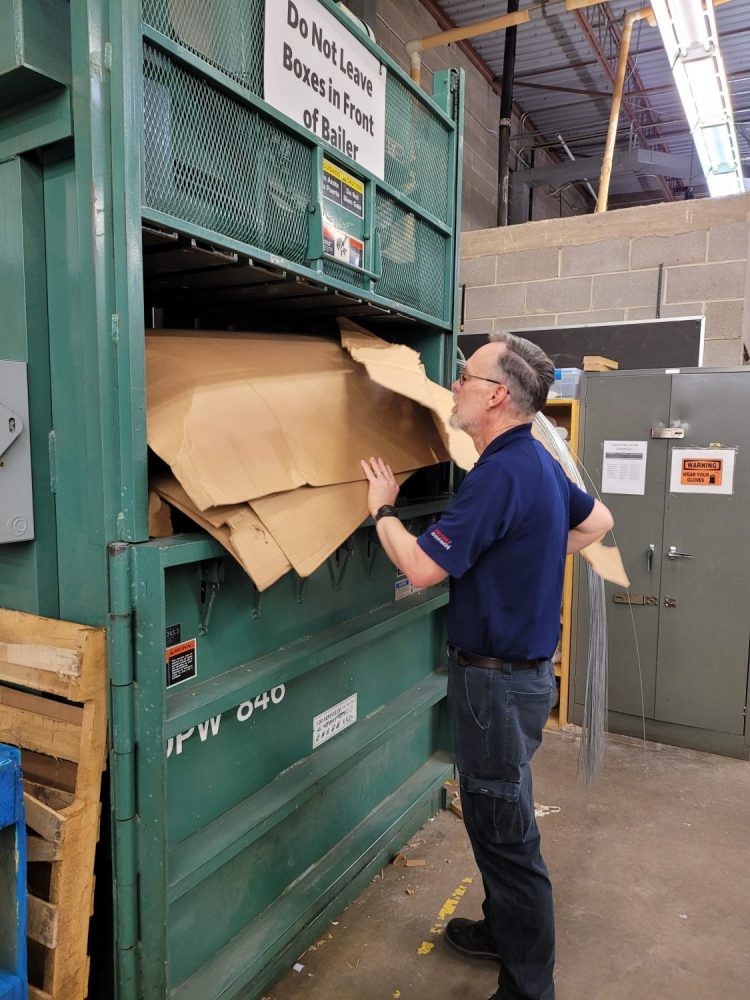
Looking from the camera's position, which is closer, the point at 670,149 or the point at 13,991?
the point at 13,991

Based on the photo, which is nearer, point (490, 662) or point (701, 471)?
point (490, 662)

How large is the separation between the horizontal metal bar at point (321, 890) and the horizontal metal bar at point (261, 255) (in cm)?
167

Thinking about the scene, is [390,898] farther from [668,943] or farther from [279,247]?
[279,247]

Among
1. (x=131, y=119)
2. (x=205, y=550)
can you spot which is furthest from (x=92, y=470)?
(x=131, y=119)

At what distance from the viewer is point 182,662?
4.94 feet

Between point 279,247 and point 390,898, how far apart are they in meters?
1.99

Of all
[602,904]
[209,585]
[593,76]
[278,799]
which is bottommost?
[602,904]

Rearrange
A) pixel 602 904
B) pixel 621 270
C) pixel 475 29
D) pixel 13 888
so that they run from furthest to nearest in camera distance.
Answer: pixel 475 29, pixel 621 270, pixel 602 904, pixel 13 888

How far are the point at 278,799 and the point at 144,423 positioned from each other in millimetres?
1045

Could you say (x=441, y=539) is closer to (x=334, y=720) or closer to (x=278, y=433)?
(x=278, y=433)

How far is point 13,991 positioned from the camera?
1.18 m

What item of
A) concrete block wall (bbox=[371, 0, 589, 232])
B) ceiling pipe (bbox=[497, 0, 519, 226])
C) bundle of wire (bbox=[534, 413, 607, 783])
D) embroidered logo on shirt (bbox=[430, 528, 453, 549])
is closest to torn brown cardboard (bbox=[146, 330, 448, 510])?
embroidered logo on shirt (bbox=[430, 528, 453, 549])

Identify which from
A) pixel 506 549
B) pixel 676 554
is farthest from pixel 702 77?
pixel 506 549

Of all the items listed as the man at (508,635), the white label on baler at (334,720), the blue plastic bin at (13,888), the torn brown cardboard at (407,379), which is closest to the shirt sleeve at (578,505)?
the man at (508,635)
